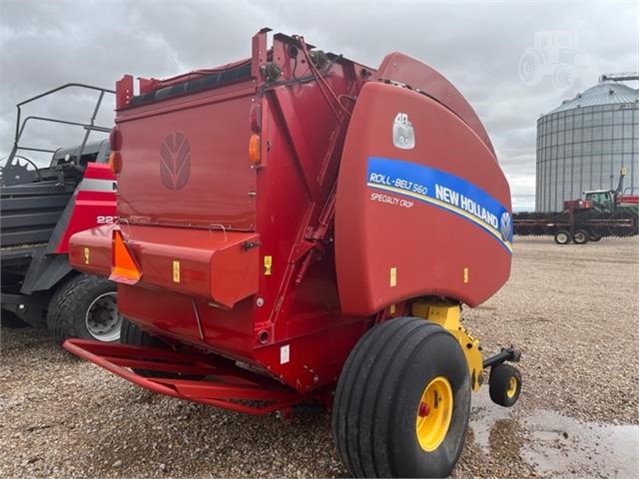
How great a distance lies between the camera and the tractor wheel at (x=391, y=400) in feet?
7.34

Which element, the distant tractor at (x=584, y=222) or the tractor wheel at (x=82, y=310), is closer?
the tractor wheel at (x=82, y=310)

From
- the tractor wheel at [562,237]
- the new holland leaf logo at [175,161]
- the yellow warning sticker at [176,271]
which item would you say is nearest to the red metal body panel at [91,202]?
the new holland leaf logo at [175,161]

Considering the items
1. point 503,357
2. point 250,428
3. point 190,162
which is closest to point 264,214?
point 190,162

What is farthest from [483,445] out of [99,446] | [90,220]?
[90,220]

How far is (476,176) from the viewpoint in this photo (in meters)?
3.17

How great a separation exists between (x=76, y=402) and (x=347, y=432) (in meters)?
2.51

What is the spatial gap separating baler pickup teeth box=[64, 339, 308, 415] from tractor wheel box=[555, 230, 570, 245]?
22292 mm

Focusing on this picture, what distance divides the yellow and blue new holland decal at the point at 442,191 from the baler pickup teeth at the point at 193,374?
4.31 feet

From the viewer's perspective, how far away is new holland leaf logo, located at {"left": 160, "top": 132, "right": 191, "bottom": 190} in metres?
2.79

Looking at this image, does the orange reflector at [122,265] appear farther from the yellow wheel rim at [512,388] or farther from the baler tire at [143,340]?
the yellow wheel rim at [512,388]

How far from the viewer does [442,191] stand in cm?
287

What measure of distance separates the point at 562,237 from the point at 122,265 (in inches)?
919

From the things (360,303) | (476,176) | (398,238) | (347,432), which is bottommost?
(347,432)

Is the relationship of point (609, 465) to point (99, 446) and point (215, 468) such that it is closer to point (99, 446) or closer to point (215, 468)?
point (215, 468)
